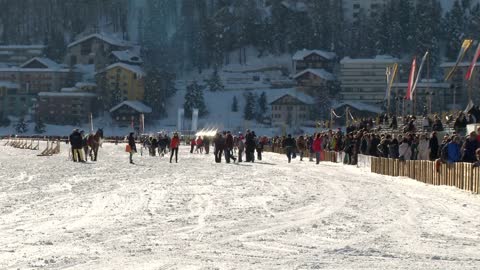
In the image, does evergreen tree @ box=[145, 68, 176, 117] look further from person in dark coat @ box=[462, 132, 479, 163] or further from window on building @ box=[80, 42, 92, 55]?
person in dark coat @ box=[462, 132, 479, 163]

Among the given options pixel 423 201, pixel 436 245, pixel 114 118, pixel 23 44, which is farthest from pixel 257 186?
pixel 23 44

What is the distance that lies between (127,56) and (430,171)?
395 feet

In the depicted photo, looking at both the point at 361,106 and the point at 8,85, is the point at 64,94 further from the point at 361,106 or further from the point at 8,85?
the point at 361,106

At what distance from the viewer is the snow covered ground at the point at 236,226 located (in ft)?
33.3

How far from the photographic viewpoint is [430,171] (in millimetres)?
23359

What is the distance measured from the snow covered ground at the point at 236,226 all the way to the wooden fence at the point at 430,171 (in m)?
0.39

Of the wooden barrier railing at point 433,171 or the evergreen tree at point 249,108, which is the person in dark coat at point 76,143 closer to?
the wooden barrier railing at point 433,171

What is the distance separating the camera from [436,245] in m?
11.4

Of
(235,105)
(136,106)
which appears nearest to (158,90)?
(136,106)

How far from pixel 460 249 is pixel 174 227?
364 cm

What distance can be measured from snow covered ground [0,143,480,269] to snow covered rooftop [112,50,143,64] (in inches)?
4649

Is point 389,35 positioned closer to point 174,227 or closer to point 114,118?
point 114,118

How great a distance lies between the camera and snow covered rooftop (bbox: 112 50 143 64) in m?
Result: 140

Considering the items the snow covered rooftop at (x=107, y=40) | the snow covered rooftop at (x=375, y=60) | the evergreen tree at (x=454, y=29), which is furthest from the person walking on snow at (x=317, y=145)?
the snow covered rooftop at (x=107, y=40)
